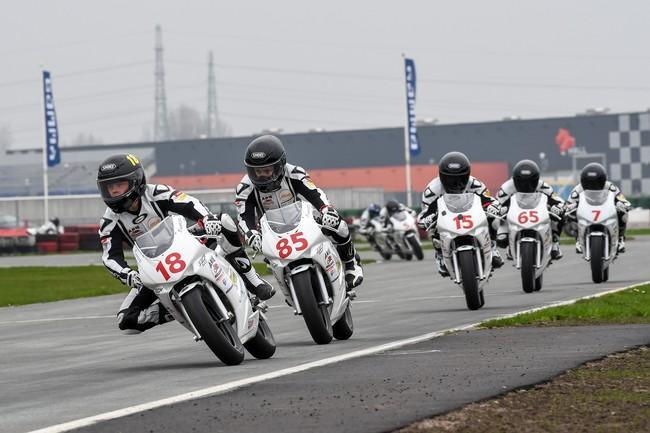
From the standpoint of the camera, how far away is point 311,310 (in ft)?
39.5

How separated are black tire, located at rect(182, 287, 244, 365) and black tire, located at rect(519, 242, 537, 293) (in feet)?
30.7

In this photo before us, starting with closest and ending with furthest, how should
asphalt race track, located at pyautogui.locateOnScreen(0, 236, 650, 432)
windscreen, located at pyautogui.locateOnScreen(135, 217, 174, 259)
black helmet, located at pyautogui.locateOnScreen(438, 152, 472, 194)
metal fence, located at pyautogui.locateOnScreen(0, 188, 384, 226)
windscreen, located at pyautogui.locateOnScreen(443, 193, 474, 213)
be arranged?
asphalt race track, located at pyautogui.locateOnScreen(0, 236, 650, 432) < windscreen, located at pyautogui.locateOnScreen(135, 217, 174, 259) < windscreen, located at pyautogui.locateOnScreen(443, 193, 474, 213) < black helmet, located at pyautogui.locateOnScreen(438, 152, 472, 194) < metal fence, located at pyautogui.locateOnScreen(0, 188, 384, 226)

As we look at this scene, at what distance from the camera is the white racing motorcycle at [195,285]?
1046cm

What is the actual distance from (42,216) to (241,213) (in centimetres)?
6708

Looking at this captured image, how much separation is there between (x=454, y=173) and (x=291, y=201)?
439 centimetres

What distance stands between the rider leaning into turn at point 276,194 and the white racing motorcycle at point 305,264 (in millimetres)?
166

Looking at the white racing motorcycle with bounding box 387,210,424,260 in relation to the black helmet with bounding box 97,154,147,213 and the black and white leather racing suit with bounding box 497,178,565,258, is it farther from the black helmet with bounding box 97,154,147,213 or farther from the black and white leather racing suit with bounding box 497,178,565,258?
the black helmet with bounding box 97,154,147,213

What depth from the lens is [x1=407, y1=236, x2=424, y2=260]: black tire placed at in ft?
119

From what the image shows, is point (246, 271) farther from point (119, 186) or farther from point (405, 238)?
point (405, 238)

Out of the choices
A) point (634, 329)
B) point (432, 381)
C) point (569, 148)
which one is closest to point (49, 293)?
point (634, 329)

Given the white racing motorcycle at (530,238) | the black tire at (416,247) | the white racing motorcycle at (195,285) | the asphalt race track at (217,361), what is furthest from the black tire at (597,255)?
the black tire at (416,247)

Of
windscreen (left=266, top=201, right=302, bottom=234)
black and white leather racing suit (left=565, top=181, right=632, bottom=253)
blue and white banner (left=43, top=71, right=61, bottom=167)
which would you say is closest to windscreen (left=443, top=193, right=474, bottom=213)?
windscreen (left=266, top=201, right=302, bottom=234)

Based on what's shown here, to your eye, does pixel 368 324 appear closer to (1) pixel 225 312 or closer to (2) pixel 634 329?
(2) pixel 634 329

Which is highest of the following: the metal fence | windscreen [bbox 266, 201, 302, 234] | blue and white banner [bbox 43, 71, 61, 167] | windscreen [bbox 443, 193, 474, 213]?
blue and white banner [bbox 43, 71, 61, 167]
